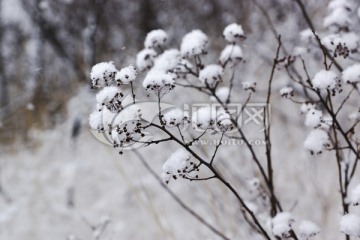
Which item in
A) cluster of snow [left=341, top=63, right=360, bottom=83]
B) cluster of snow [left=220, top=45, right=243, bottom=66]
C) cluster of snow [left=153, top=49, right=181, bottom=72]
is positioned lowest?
cluster of snow [left=341, top=63, right=360, bottom=83]

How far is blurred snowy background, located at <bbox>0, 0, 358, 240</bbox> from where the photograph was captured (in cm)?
317

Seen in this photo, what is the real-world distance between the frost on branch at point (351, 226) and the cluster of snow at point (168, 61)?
26.9 inches

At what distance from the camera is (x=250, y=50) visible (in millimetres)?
4523

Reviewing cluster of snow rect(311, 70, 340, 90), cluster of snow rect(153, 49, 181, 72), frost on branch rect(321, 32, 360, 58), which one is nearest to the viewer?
cluster of snow rect(311, 70, 340, 90)

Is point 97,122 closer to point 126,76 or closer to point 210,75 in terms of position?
point 126,76

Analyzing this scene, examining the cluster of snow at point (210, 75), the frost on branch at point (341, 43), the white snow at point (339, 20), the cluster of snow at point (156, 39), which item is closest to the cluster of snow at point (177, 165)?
the cluster of snow at point (210, 75)

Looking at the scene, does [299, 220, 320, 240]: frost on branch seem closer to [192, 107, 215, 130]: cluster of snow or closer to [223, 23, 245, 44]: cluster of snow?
[192, 107, 215, 130]: cluster of snow

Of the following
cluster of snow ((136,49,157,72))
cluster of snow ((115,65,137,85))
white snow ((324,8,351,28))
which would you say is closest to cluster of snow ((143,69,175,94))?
cluster of snow ((115,65,137,85))

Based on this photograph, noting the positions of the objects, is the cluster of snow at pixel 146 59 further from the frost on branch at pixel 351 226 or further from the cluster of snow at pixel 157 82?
the frost on branch at pixel 351 226

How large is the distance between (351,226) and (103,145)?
277 cm

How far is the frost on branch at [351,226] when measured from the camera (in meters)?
0.90

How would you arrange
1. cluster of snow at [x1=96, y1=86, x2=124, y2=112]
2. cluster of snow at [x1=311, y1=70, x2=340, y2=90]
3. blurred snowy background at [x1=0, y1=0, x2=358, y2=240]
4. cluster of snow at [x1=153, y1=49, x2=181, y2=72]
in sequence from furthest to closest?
blurred snowy background at [x1=0, y1=0, x2=358, y2=240] < cluster of snow at [x1=153, y1=49, x2=181, y2=72] < cluster of snow at [x1=311, y1=70, x2=340, y2=90] < cluster of snow at [x1=96, y1=86, x2=124, y2=112]

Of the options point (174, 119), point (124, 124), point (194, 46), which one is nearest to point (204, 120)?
point (174, 119)

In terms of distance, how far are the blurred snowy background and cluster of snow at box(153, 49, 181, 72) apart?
1.08m
